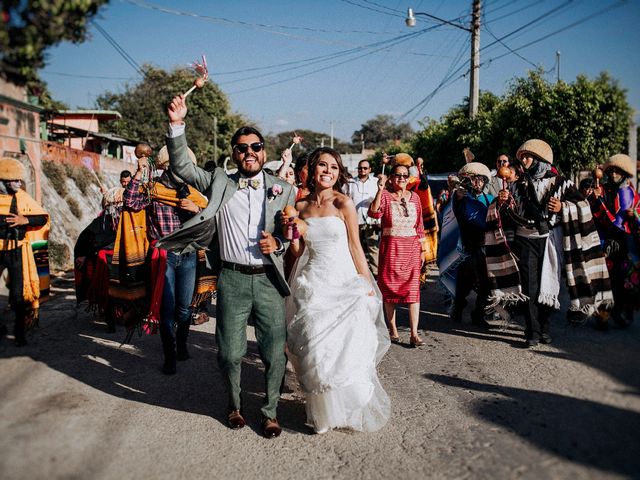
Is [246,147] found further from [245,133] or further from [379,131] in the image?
[379,131]

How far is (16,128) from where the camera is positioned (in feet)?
32.3

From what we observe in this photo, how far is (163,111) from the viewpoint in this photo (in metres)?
Result: 39.3

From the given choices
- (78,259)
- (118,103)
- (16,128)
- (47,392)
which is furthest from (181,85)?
(47,392)

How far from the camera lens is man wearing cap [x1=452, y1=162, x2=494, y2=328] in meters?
6.75

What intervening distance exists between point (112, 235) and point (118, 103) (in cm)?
3765

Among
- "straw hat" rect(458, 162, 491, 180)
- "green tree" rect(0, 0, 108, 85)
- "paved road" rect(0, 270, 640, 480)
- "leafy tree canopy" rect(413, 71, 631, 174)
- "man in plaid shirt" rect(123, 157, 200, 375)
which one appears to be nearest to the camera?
"green tree" rect(0, 0, 108, 85)

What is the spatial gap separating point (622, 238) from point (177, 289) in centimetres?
536

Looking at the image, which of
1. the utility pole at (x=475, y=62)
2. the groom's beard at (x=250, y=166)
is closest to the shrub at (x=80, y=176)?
the utility pole at (x=475, y=62)

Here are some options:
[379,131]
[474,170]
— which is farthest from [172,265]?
[379,131]

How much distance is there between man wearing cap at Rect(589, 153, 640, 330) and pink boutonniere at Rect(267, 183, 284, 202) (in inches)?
182

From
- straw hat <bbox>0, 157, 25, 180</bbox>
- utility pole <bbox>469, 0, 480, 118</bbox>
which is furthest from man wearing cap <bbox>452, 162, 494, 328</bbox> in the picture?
utility pole <bbox>469, 0, 480, 118</bbox>

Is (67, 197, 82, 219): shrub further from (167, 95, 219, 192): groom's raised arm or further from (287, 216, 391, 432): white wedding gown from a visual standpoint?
(167, 95, 219, 192): groom's raised arm

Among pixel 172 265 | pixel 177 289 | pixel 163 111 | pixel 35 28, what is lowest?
pixel 177 289

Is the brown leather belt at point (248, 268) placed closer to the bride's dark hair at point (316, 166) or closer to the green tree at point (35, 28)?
the bride's dark hair at point (316, 166)
